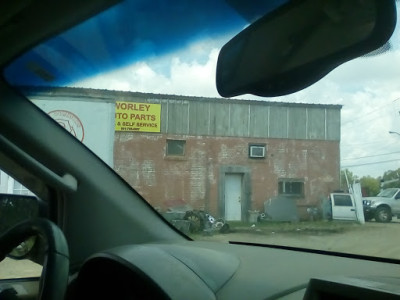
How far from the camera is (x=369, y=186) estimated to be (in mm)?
2689

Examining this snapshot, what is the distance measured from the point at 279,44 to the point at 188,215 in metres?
1.72

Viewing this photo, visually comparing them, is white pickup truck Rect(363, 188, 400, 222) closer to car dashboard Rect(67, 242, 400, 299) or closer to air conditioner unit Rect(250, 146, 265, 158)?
car dashboard Rect(67, 242, 400, 299)

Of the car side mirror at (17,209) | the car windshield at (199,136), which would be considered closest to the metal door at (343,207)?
the car windshield at (199,136)

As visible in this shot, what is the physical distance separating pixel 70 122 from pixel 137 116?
1.36ft

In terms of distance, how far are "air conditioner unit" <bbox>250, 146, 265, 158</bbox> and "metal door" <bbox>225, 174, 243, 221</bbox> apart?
192 millimetres

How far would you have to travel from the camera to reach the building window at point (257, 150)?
324 cm

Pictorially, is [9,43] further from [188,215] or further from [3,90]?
[188,215]

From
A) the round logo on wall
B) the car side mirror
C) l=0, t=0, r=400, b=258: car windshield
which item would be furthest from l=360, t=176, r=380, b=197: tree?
the car side mirror

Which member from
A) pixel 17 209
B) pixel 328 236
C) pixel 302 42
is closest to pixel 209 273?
pixel 328 236

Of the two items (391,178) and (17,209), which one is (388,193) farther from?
(17,209)

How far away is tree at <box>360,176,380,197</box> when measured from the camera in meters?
2.62

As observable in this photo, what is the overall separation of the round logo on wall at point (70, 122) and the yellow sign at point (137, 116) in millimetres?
231

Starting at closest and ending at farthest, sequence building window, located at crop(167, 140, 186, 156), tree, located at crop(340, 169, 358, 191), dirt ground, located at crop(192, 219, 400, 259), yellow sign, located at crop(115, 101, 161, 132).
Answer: dirt ground, located at crop(192, 219, 400, 259) → tree, located at crop(340, 169, 358, 191) → yellow sign, located at crop(115, 101, 161, 132) → building window, located at crop(167, 140, 186, 156)

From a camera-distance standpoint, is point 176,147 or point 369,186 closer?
point 369,186
